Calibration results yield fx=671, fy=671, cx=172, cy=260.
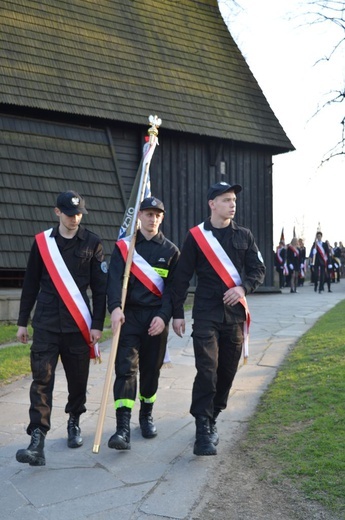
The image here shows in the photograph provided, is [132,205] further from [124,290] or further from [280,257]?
[280,257]

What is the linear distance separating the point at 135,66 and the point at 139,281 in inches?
474

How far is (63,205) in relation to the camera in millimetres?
5117

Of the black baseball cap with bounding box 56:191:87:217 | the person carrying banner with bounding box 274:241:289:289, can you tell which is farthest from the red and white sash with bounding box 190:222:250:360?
the person carrying banner with bounding box 274:241:289:289

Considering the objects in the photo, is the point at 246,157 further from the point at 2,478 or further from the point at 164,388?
the point at 2,478

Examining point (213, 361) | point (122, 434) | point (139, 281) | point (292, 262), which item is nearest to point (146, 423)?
point (122, 434)

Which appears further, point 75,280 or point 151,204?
point 151,204

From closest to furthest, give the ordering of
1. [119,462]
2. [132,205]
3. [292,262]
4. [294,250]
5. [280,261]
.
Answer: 1. [119,462]
2. [132,205]
3. [292,262]
4. [294,250]
5. [280,261]

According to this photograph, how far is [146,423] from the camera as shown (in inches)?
218

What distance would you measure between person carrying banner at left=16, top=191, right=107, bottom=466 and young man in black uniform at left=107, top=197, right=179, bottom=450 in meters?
0.19

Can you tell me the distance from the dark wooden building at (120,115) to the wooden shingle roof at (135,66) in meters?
0.03

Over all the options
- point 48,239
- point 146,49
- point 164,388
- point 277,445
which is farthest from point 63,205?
point 146,49

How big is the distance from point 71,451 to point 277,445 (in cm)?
158

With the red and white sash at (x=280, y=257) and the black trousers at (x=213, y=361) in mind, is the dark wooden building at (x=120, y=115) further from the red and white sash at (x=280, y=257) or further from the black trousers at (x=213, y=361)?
the black trousers at (x=213, y=361)

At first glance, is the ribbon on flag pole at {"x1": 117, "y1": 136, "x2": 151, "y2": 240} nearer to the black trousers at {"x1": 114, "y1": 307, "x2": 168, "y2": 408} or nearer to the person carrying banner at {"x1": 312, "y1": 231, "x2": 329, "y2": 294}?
the black trousers at {"x1": 114, "y1": 307, "x2": 168, "y2": 408}
